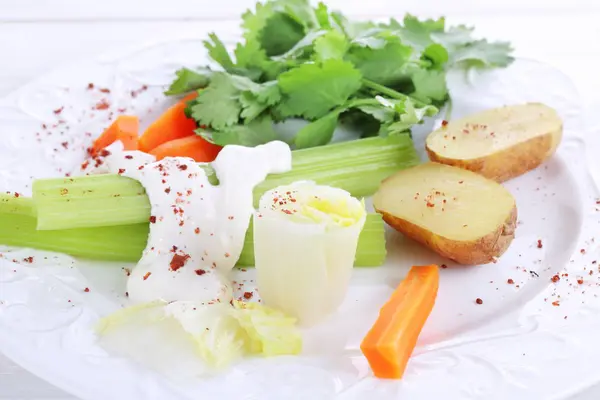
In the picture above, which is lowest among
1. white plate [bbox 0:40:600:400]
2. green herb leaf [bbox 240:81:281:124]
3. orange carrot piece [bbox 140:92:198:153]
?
white plate [bbox 0:40:600:400]

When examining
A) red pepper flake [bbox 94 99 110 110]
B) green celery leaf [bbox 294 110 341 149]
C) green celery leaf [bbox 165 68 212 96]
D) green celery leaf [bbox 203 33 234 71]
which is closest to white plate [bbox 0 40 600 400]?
red pepper flake [bbox 94 99 110 110]

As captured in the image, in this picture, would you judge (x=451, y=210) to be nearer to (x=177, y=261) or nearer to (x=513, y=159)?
(x=513, y=159)

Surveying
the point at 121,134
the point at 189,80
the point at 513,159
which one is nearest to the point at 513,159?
the point at 513,159

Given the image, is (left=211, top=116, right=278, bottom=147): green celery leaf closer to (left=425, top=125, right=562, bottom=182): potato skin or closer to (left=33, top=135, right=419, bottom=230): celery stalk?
(left=33, top=135, right=419, bottom=230): celery stalk

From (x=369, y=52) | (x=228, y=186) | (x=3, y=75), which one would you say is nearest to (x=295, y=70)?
(x=369, y=52)

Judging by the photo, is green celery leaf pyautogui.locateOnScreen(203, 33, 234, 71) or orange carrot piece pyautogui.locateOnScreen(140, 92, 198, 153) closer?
orange carrot piece pyautogui.locateOnScreen(140, 92, 198, 153)

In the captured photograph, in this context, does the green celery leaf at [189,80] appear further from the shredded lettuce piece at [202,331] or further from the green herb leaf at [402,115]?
the shredded lettuce piece at [202,331]

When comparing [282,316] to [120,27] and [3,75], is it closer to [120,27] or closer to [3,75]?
[3,75]
